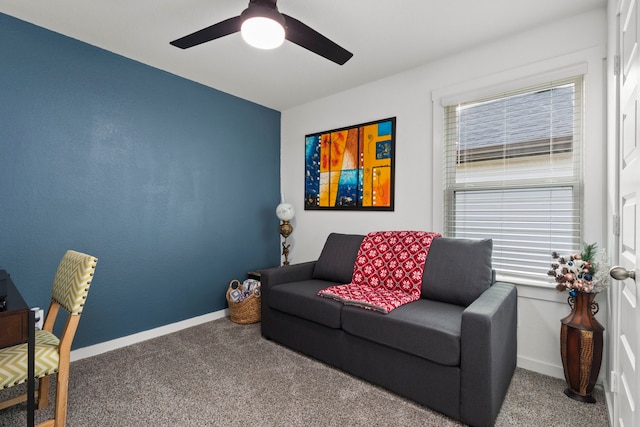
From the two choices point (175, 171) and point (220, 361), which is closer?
point (220, 361)

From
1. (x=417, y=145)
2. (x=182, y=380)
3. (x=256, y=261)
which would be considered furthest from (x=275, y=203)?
(x=182, y=380)

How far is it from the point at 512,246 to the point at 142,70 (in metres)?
3.45

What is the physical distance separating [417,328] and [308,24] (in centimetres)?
217

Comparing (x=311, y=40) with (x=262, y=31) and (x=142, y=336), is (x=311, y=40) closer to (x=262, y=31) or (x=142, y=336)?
(x=262, y=31)

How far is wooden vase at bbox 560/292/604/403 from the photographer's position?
1877 mm

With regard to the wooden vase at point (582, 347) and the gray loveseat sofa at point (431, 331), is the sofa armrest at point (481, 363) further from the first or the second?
the wooden vase at point (582, 347)

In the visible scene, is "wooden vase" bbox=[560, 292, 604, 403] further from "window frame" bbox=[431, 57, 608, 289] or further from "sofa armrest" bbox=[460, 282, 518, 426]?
"sofa armrest" bbox=[460, 282, 518, 426]

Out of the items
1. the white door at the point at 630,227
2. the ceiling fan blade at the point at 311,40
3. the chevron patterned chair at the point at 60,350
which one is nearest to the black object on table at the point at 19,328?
the chevron patterned chair at the point at 60,350

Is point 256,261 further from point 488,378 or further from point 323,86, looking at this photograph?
point 488,378

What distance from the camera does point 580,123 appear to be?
2.20 m

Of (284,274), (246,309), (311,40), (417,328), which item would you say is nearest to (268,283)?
(284,274)

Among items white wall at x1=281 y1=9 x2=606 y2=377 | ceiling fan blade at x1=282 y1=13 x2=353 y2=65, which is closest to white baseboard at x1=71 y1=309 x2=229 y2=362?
white wall at x1=281 y1=9 x2=606 y2=377

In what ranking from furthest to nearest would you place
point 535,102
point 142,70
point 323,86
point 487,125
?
point 323,86 → point 142,70 → point 487,125 → point 535,102

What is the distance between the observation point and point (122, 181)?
274 cm
